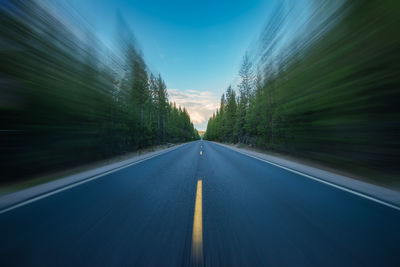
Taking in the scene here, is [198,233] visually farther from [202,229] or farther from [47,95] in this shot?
[47,95]

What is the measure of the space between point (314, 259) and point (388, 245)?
1.12 m

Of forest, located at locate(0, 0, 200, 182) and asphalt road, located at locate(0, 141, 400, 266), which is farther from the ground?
forest, located at locate(0, 0, 200, 182)

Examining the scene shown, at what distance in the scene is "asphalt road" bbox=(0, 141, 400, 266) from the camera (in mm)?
1533

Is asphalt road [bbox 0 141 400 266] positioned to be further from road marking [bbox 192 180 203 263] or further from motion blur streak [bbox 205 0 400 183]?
motion blur streak [bbox 205 0 400 183]

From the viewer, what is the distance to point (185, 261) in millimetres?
1516

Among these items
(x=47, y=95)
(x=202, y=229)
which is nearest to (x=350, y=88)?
(x=202, y=229)

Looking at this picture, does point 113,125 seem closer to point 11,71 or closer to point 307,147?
point 11,71

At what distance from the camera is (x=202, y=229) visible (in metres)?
1.98

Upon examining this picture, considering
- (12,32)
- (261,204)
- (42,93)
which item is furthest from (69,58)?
(261,204)

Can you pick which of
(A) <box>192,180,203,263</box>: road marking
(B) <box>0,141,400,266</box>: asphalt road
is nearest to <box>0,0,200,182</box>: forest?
(B) <box>0,141,400,266</box>: asphalt road

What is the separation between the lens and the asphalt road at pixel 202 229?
153cm

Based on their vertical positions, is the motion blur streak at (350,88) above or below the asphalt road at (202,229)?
above

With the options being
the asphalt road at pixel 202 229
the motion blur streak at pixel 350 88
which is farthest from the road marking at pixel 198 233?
the motion blur streak at pixel 350 88

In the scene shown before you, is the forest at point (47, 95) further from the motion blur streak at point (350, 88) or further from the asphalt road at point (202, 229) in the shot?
the motion blur streak at point (350, 88)
